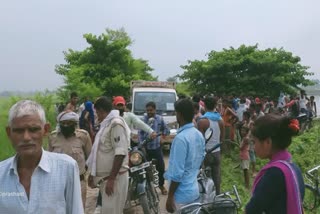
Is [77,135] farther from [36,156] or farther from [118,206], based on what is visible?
[36,156]

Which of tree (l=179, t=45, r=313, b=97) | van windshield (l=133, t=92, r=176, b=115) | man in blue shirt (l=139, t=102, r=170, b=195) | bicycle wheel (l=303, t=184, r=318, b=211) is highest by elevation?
tree (l=179, t=45, r=313, b=97)

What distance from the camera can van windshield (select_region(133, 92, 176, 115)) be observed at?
12148 mm

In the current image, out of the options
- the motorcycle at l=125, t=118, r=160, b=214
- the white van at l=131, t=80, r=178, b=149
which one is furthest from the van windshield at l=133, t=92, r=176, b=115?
the motorcycle at l=125, t=118, r=160, b=214

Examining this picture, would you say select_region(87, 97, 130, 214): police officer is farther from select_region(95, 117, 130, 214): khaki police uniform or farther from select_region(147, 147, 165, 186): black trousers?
select_region(147, 147, 165, 186): black trousers

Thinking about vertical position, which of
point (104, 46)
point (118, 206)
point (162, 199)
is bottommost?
point (162, 199)

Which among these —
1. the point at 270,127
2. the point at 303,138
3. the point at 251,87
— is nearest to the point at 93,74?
the point at 251,87

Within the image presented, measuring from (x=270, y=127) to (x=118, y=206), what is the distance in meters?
2.34

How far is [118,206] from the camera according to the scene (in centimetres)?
436

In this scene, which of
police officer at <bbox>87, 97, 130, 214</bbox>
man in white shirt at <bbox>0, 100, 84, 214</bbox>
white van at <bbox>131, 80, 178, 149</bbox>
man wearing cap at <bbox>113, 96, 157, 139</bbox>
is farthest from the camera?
white van at <bbox>131, 80, 178, 149</bbox>

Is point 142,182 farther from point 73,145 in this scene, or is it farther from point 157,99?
point 157,99

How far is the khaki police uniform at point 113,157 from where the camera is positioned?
4.24 metres

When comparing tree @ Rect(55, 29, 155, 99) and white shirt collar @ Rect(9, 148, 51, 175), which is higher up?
tree @ Rect(55, 29, 155, 99)

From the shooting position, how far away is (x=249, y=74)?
79.6 ft

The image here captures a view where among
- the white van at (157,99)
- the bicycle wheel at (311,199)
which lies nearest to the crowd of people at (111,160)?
the bicycle wheel at (311,199)
